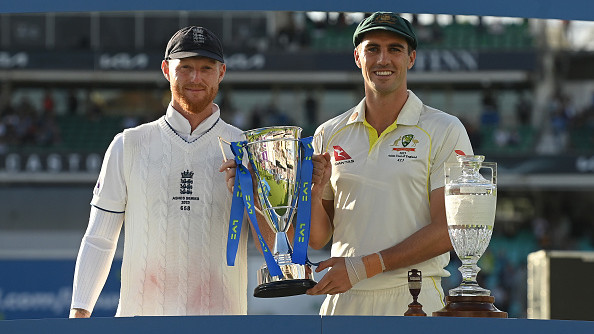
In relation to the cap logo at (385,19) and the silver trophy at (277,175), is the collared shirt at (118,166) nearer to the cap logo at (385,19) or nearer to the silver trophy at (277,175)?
the silver trophy at (277,175)

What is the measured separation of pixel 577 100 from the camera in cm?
2433

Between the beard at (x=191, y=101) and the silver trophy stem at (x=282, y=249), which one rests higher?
the beard at (x=191, y=101)

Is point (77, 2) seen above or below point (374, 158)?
above

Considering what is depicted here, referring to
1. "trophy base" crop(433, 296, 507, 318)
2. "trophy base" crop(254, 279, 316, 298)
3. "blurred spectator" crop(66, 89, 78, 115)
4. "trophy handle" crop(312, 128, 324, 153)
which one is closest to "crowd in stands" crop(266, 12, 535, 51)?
"blurred spectator" crop(66, 89, 78, 115)

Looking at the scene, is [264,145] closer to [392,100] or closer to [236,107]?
[392,100]

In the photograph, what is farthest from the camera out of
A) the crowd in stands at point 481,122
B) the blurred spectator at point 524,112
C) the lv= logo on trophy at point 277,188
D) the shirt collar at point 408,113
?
the blurred spectator at point 524,112

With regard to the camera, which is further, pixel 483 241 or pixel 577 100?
pixel 577 100

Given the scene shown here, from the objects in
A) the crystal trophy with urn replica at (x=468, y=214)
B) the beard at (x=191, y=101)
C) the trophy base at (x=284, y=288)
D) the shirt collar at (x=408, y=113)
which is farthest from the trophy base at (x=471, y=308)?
the beard at (x=191, y=101)

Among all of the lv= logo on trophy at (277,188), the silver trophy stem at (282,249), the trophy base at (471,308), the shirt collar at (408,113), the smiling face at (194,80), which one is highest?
the smiling face at (194,80)

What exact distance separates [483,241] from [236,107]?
2126cm

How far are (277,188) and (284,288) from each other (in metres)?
0.34

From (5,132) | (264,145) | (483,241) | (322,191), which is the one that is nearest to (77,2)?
(264,145)

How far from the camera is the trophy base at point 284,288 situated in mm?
3166

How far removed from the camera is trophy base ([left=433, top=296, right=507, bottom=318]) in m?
2.91
